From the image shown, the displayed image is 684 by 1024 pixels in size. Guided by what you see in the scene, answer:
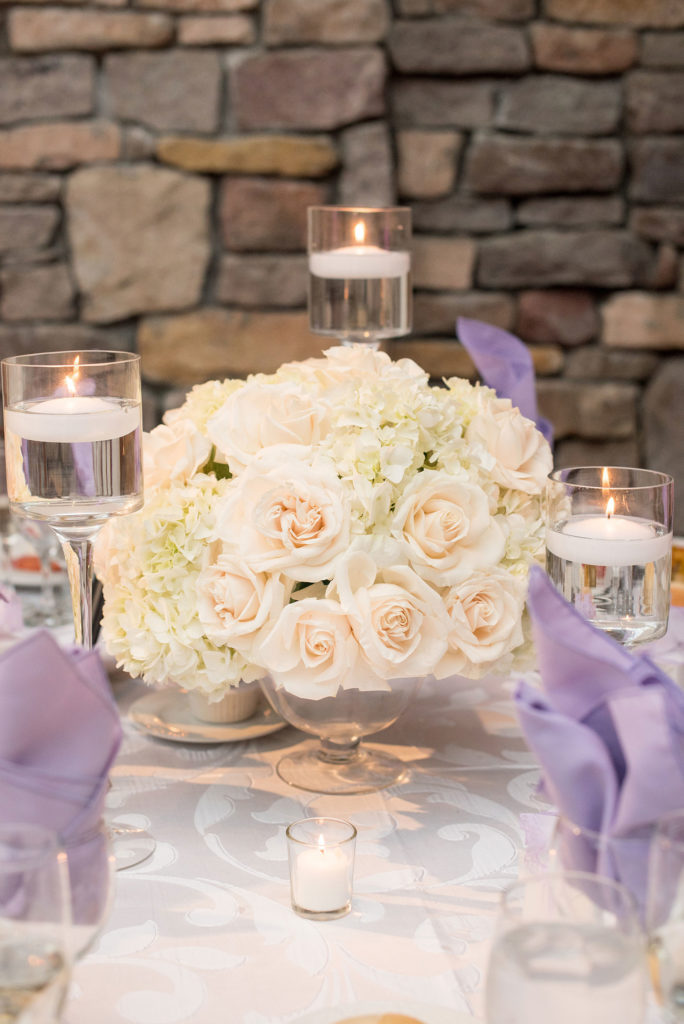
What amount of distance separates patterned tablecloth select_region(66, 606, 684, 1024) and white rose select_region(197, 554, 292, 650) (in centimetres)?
16

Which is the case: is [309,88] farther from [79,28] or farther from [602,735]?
[602,735]

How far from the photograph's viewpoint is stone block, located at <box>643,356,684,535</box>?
103 inches

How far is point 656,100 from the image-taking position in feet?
8.25

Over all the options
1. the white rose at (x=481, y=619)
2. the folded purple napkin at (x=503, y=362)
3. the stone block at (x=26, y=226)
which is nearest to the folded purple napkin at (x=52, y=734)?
the white rose at (x=481, y=619)

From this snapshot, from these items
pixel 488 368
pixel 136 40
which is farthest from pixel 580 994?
pixel 136 40

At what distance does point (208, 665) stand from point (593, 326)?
198cm

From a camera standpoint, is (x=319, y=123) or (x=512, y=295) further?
(x=512, y=295)

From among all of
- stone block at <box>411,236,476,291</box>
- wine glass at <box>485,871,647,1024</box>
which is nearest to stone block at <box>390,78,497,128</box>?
stone block at <box>411,236,476,291</box>

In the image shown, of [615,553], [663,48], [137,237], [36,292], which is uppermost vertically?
[663,48]

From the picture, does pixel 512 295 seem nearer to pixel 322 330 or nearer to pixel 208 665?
pixel 322 330

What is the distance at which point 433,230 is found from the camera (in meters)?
2.60

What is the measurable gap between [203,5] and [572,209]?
95 cm

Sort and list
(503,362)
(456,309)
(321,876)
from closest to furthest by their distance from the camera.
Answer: (321,876)
(503,362)
(456,309)

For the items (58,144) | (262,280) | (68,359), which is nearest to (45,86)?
(58,144)
